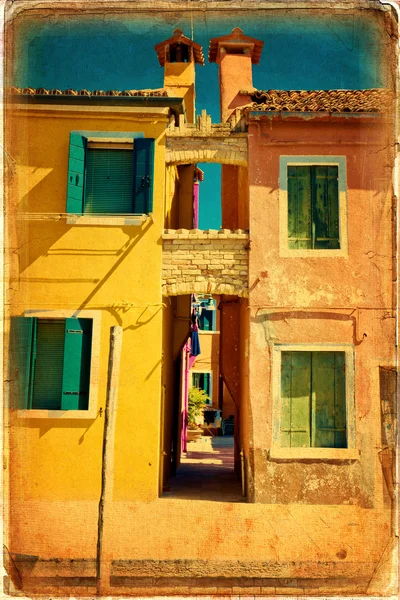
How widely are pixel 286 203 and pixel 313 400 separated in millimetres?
3632

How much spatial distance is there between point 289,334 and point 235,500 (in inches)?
124

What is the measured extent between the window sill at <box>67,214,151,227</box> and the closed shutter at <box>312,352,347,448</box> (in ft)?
13.2

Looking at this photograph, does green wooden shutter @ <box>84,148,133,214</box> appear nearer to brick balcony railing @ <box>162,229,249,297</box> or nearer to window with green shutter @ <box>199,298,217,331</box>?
brick balcony railing @ <box>162,229,249,297</box>

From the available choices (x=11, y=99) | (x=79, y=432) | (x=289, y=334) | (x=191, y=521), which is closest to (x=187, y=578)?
(x=191, y=521)

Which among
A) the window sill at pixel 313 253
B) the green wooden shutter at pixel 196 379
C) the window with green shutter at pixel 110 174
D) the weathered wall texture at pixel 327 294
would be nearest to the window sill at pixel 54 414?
the weathered wall texture at pixel 327 294

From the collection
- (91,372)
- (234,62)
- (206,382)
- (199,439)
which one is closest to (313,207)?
(91,372)

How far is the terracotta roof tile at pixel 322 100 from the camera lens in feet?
32.9

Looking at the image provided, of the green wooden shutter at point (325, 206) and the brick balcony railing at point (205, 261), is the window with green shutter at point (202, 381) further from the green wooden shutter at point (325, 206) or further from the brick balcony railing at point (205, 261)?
the green wooden shutter at point (325, 206)

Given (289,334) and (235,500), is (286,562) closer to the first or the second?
(235,500)

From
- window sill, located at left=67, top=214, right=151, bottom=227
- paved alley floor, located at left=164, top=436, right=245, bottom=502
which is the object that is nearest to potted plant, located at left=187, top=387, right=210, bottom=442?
paved alley floor, located at left=164, top=436, right=245, bottom=502

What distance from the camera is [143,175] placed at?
10.2 meters

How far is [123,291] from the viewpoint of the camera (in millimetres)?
9938

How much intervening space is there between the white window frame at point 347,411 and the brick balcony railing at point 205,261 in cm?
140

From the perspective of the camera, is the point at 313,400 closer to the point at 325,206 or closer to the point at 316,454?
the point at 316,454
